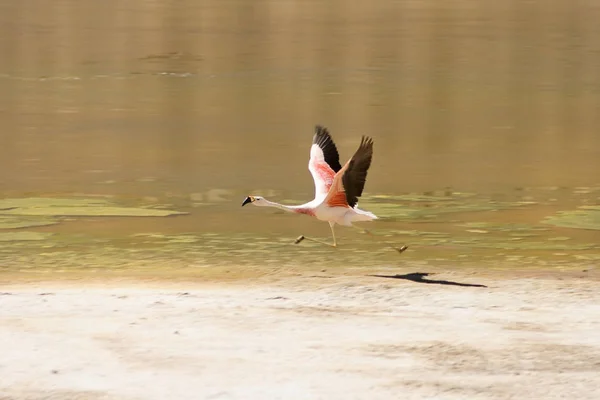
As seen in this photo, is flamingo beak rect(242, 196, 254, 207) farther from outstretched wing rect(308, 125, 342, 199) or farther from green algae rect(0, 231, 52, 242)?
green algae rect(0, 231, 52, 242)

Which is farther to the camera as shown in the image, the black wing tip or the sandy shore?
the black wing tip

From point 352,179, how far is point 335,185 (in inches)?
→ 5.1

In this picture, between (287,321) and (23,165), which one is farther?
(23,165)

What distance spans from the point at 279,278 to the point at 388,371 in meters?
2.49

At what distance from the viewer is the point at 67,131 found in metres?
18.2

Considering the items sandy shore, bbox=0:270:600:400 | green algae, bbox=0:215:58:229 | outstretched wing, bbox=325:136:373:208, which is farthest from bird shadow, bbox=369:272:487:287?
green algae, bbox=0:215:58:229

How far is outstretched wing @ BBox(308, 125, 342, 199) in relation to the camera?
992cm

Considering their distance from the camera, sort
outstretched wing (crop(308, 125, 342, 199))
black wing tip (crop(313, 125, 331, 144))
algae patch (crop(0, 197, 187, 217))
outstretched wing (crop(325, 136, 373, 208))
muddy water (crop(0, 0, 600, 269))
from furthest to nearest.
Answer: algae patch (crop(0, 197, 187, 217))
muddy water (crop(0, 0, 600, 269))
black wing tip (crop(313, 125, 331, 144))
outstretched wing (crop(308, 125, 342, 199))
outstretched wing (crop(325, 136, 373, 208))

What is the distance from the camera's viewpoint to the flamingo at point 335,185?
30.4ft

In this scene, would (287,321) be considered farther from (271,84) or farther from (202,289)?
(271,84)

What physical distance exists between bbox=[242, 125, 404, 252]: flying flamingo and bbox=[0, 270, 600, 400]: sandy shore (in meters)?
0.42

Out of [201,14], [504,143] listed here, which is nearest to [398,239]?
[504,143]

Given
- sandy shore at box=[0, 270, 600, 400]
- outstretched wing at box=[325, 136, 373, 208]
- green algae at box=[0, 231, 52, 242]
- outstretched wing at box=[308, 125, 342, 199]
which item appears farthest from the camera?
green algae at box=[0, 231, 52, 242]

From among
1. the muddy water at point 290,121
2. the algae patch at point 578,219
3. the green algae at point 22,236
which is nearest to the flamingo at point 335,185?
the muddy water at point 290,121
